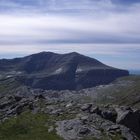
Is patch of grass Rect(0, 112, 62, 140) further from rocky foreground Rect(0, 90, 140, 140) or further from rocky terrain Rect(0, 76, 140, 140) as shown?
rocky foreground Rect(0, 90, 140, 140)

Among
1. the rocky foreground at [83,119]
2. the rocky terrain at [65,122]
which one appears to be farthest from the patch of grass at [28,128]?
the rocky foreground at [83,119]

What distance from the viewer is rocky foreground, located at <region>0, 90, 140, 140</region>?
70875mm

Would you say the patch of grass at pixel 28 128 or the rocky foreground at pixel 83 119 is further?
the rocky foreground at pixel 83 119

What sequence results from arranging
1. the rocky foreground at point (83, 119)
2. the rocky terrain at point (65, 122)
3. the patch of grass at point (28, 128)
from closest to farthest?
the patch of grass at point (28, 128)
the rocky terrain at point (65, 122)
the rocky foreground at point (83, 119)

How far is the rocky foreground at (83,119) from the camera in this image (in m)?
70.9

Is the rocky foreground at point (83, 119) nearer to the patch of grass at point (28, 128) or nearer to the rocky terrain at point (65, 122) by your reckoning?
the rocky terrain at point (65, 122)

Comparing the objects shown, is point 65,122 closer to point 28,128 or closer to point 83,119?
point 83,119

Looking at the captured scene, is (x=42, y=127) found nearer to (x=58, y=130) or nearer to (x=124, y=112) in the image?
(x=58, y=130)

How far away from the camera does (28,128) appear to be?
7638 centimetres

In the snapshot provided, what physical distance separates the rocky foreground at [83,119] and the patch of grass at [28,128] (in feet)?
3.94

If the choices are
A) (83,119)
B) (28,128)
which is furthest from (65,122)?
(28,128)

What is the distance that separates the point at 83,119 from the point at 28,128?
11998 mm

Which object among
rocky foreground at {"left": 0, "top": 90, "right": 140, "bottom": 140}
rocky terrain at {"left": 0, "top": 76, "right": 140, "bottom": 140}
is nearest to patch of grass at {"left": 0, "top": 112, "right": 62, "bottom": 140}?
rocky terrain at {"left": 0, "top": 76, "right": 140, "bottom": 140}

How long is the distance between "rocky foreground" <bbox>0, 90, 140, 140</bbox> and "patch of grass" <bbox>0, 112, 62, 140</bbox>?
1.20 metres
